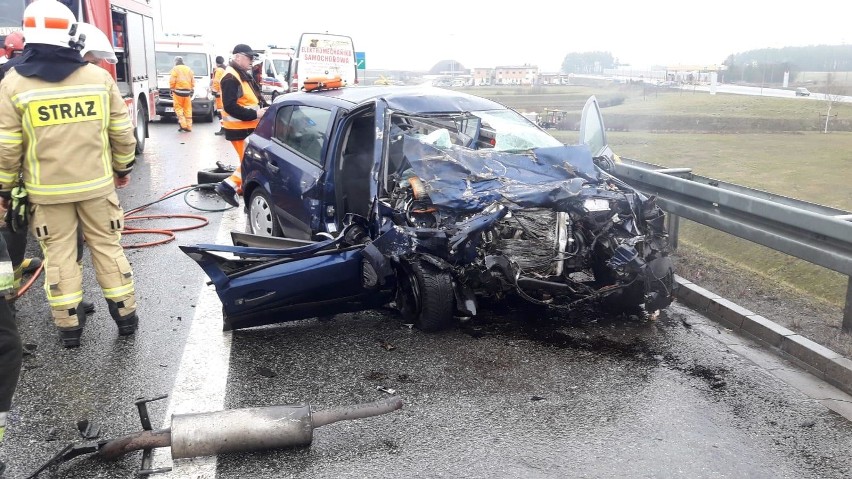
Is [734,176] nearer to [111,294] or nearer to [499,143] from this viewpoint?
[499,143]

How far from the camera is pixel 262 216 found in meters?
7.06

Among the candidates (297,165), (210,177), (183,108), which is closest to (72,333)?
(297,165)

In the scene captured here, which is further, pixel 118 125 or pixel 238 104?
pixel 238 104

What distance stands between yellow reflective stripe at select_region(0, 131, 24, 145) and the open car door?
4.00 feet

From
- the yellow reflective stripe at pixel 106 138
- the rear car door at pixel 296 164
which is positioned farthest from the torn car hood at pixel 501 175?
the yellow reflective stripe at pixel 106 138

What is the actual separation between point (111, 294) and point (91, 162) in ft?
2.89

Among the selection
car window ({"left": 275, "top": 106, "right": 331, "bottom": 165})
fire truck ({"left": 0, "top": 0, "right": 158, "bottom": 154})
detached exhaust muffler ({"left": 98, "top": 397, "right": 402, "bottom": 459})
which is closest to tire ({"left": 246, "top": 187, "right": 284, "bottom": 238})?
car window ({"left": 275, "top": 106, "right": 331, "bottom": 165})

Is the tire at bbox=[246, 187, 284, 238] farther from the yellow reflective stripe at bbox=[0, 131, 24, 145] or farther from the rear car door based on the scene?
the yellow reflective stripe at bbox=[0, 131, 24, 145]

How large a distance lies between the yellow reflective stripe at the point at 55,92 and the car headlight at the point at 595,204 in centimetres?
317

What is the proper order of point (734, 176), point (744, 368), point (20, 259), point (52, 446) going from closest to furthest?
point (52, 446) → point (744, 368) → point (20, 259) → point (734, 176)

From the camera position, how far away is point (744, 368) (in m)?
4.58

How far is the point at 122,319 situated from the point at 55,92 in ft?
Result: 4.96

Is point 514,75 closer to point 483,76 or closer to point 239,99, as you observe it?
point 483,76

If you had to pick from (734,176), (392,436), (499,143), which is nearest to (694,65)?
(734,176)
